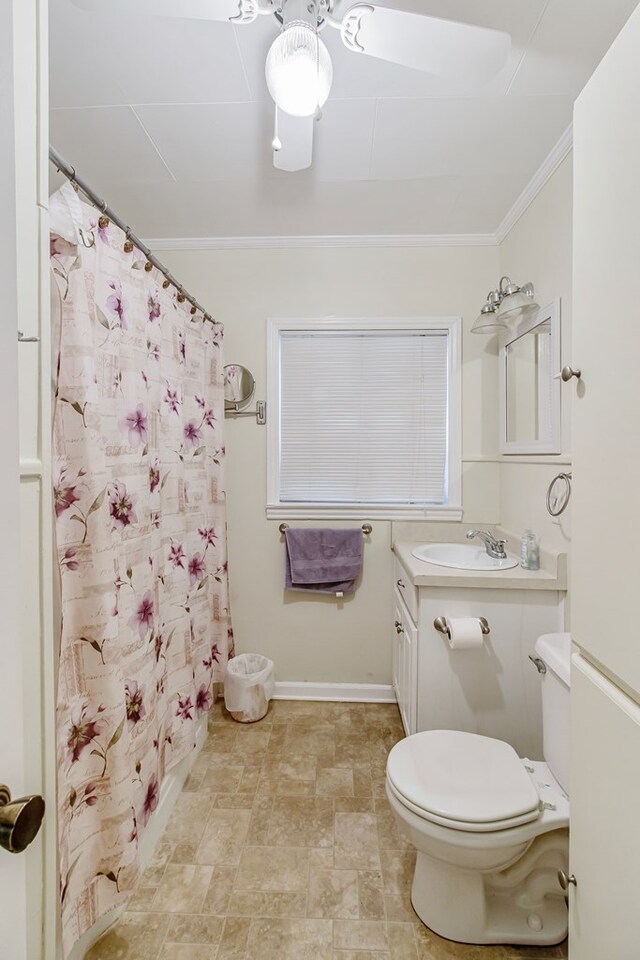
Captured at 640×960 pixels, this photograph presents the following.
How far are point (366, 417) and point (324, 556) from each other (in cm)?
79

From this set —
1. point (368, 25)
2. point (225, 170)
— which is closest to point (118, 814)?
point (368, 25)

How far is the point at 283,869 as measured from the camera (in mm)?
1344

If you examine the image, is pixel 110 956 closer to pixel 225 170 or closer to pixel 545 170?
pixel 225 170

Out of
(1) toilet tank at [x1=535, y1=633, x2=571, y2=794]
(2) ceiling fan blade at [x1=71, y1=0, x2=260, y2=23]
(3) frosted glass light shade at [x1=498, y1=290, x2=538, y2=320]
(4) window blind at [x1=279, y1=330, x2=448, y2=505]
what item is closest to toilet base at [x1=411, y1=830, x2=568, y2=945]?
(1) toilet tank at [x1=535, y1=633, x2=571, y2=794]

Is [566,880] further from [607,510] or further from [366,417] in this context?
[366,417]

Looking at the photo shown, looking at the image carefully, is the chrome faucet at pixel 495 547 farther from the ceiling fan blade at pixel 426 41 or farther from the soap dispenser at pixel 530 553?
the ceiling fan blade at pixel 426 41

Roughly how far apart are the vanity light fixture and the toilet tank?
4.43 ft

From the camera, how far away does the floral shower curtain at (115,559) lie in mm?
979

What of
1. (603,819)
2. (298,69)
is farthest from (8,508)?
(298,69)

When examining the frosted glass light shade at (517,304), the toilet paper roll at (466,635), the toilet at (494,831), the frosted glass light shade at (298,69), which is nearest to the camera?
the frosted glass light shade at (298,69)

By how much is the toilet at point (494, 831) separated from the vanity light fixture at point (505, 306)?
135cm

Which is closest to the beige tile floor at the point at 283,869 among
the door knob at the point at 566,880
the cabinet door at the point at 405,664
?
the cabinet door at the point at 405,664

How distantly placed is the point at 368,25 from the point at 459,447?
5.66ft

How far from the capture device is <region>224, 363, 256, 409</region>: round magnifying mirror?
228 cm
